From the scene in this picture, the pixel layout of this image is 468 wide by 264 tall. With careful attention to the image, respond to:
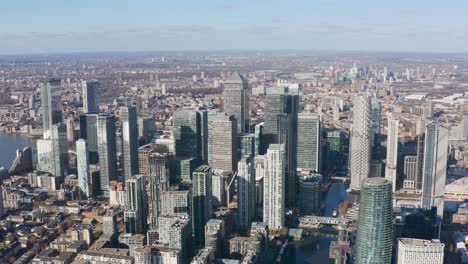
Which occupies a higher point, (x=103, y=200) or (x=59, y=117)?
(x=59, y=117)

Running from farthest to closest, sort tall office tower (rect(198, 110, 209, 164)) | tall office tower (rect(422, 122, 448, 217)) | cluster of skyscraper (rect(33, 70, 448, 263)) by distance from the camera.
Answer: tall office tower (rect(198, 110, 209, 164)) < tall office tower (rect(422, 122, 448, 217)) < cluster of skyscraper (rect(33, 70, 448, 263))

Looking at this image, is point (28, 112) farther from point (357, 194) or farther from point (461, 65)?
point (461, 65)

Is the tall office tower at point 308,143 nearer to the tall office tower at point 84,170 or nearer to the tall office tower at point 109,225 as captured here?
the tall office tower at point 84,170

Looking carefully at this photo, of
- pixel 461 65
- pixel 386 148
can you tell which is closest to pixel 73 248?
pixel 386 148

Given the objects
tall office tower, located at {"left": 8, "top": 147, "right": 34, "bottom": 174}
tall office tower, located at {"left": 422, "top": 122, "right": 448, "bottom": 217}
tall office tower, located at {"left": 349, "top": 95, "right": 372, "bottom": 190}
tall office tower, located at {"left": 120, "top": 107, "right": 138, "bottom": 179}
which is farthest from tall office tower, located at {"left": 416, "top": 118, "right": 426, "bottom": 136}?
tall office tower, located at {"left": 8, "top": 147, "right": 34, "bottom": 174}

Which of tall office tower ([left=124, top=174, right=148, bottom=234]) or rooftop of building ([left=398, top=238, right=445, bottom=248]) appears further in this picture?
tall office tower ([left=124, top=174, right=148, bottom=234])

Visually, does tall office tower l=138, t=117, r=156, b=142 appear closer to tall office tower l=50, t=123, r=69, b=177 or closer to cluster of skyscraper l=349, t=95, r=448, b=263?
tall office tower l=50, t=123, r=69, b=177
